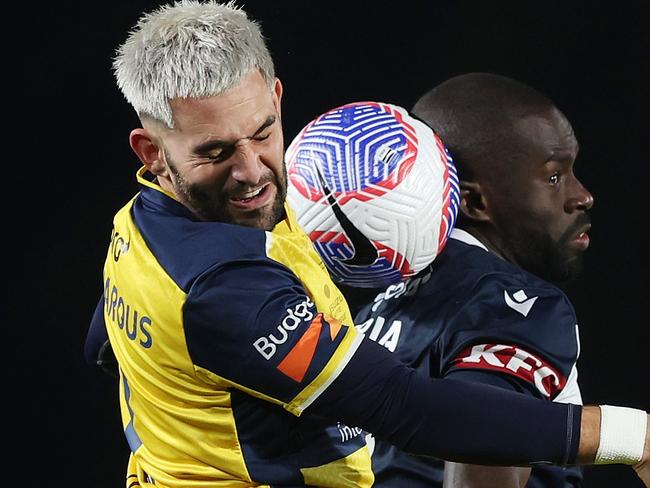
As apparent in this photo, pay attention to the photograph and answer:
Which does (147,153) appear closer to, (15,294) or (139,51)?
(139,51)

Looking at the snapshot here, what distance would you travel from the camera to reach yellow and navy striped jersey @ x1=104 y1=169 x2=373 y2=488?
159cm

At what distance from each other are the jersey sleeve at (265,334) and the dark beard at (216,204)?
11 cm

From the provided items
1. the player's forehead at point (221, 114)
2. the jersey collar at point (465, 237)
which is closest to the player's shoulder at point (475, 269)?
the jersey collar at point (465, 237)

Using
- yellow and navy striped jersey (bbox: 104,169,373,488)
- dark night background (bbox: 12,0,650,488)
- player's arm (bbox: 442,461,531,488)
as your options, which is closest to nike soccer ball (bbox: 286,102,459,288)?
yellow and navy striped jersey (bbox: 104,169,373,488)

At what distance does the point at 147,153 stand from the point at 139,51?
0.14 meters

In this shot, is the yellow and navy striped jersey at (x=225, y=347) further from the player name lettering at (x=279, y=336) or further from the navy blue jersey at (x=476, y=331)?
the navy blue jersey at (x=476, y=331)

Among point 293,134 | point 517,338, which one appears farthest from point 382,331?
point 293,134

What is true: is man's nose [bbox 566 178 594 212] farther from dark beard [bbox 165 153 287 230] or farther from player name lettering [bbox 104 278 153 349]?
player name lettering [bbox 104 278 153 349]

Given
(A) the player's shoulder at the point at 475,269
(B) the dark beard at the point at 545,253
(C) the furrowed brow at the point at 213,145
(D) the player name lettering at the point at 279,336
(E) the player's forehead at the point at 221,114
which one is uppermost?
(E) the player's forehead at the point at 221,114

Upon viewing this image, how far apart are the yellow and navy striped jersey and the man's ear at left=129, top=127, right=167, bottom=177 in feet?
0.09

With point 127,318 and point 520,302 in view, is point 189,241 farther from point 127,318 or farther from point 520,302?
point 520,302

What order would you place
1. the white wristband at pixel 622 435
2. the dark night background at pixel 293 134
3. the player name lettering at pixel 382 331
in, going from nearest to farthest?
the white wristband at pixel 622 435 < the player name lettering at pixel 382 331 < the dark night background at pixel 293 134

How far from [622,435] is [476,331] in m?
0.34

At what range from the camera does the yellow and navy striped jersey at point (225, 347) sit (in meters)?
1.59
